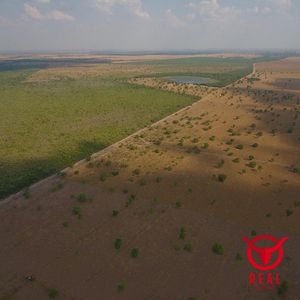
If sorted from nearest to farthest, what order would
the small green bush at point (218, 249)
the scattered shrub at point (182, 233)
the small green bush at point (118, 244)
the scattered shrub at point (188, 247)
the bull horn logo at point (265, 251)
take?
1. the bull horn logo at point (265, 251)
2. the small green bush at point (218, 249)
3. the scattered shrub at point (188, 247)
4. the small green bush at point (118, 244)
5. the scattered shrub at point (182, 233)

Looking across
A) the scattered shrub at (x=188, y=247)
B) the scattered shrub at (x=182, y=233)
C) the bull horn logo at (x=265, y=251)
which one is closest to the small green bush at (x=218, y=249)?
the scattered shrub at (x=188, y=247)

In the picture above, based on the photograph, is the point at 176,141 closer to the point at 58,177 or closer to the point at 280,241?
the point at 58,177

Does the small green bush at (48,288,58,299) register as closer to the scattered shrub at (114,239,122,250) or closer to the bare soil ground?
the bare soil ground

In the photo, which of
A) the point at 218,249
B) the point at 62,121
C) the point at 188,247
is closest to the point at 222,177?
the point at 218,249

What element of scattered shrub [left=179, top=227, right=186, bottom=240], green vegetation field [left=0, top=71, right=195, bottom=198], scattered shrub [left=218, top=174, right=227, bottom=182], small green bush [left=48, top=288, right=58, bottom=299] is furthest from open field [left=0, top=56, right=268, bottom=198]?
scattered shrub [left=218, top=174, right=227, bottom=182]

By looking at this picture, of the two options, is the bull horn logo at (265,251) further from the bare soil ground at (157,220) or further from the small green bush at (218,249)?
the small green bush at (218,249)

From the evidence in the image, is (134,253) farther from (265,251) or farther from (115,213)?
(265,251)
